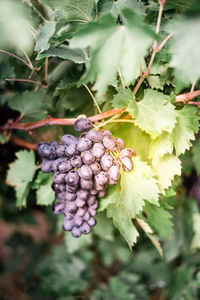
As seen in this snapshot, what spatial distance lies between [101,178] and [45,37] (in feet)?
1.34

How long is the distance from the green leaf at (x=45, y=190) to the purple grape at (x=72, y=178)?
198mm

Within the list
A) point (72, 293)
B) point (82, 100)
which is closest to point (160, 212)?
point (82, 100)

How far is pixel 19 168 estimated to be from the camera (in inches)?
36.6

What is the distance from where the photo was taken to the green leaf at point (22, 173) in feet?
2.95

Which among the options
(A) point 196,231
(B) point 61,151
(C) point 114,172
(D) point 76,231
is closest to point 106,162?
(C) point 114,172

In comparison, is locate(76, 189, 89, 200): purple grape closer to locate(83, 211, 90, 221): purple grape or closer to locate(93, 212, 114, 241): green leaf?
locate(83, 211, 90, 221): purple grape

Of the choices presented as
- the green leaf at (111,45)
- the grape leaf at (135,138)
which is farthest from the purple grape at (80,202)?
the green leaf at (111,45)

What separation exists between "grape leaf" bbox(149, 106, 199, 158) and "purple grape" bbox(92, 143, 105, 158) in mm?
154

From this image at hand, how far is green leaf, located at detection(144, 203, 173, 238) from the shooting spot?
0.84 m

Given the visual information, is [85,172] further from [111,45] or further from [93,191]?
[111,45]

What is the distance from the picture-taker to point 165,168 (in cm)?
73

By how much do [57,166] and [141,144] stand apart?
249mm

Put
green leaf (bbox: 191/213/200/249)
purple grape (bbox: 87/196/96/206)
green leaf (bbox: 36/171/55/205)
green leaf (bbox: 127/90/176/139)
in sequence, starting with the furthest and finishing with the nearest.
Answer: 1. green leaf (bbox: 191/213/200/249)
2. green leaf (bbox: 36/171/55/205)
3. purple grape (bbox: 87/196/96/206)
4. green leaf (bbox: 127/90/176/139)

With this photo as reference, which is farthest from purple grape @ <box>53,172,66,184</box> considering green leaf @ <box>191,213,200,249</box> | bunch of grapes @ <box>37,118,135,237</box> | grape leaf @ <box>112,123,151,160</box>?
green leaf @ <box>191,213,200,249</box>
